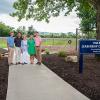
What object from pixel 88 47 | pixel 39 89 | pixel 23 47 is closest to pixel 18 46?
pixel 23 47

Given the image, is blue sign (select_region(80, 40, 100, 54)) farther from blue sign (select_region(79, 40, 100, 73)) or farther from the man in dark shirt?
the man in dark shirt

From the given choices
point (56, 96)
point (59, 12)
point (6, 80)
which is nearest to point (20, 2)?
point (59, 12)

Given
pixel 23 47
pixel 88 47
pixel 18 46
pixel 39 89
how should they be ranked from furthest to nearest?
pixel 23 47
pixel 18 46
pixel 88 47
pixel 39 89

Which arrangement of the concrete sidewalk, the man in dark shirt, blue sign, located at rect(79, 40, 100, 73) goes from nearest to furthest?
1. the concrete sidewalk
2. blue sign, located at rect(79, 40, 100, 73)
3. the man in dark shirt

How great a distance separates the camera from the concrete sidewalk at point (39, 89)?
1173 centimetres

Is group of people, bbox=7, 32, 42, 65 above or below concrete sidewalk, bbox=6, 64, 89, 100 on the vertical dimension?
above

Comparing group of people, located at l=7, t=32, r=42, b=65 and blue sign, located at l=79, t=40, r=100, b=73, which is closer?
blue sign, located at l=79, t=40, r=100, b=73

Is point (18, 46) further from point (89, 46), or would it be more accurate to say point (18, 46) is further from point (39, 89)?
point (39, 89)

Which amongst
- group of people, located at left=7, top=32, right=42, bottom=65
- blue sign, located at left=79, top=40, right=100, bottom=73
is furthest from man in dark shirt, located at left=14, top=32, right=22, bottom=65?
blue sign, located at left=79, top=40, right=100, bottom=73

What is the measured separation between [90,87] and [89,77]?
3020 millimetres

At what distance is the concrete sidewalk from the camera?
1173cm

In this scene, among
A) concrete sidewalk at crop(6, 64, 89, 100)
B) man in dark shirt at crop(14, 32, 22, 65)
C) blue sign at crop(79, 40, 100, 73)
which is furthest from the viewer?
man in dark shirt at crop(14, 32, 22, 65)

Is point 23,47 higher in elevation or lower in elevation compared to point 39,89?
higher

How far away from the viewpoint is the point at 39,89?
13086 mm
